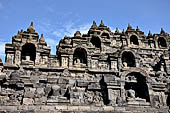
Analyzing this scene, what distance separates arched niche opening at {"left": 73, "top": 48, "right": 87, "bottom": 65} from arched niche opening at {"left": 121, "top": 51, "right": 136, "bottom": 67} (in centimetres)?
292

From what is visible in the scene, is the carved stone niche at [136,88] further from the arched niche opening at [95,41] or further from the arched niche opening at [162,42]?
the arched niche opening at [162,42]

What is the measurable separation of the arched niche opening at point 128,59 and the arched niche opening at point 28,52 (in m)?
6.60

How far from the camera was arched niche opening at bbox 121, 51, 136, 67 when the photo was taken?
53.4 feet

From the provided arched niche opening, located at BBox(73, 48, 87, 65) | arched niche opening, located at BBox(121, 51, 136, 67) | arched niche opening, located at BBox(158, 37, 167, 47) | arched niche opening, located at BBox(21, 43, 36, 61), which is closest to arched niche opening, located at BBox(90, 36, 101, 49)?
arched niche opening, located at BBox(73, 48, 87, 65)

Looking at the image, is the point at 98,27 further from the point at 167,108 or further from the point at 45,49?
the point at 167,108

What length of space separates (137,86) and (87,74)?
11.6 ft

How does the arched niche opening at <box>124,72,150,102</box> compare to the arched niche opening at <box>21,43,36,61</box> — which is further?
the arched niche opening at <box>21,43,36,61</box>

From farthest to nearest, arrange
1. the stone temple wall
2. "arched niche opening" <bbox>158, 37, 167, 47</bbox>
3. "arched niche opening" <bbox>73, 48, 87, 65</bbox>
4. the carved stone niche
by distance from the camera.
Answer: "arched niche opening" <bbox>158, 37, 167, 47</bbox>
"arched niche opening" <bbox>73, 48, 87, 65</bbox>
the carved stone niche
the stone temple wall

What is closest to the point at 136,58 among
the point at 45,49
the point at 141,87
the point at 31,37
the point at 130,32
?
the point at 141,87

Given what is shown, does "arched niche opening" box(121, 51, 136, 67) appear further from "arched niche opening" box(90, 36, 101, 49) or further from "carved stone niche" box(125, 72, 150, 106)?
"arched niche opening" box(90, 36, 101, 49)

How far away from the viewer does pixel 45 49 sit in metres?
15.3

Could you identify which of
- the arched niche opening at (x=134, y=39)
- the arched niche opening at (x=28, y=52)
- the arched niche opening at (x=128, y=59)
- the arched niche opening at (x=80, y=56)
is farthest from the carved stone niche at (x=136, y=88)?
the arched niche opening at (x=28, y=52)

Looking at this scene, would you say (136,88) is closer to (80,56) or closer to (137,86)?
(137,86)

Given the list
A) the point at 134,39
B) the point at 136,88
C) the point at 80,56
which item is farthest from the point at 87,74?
the point at 134,39
